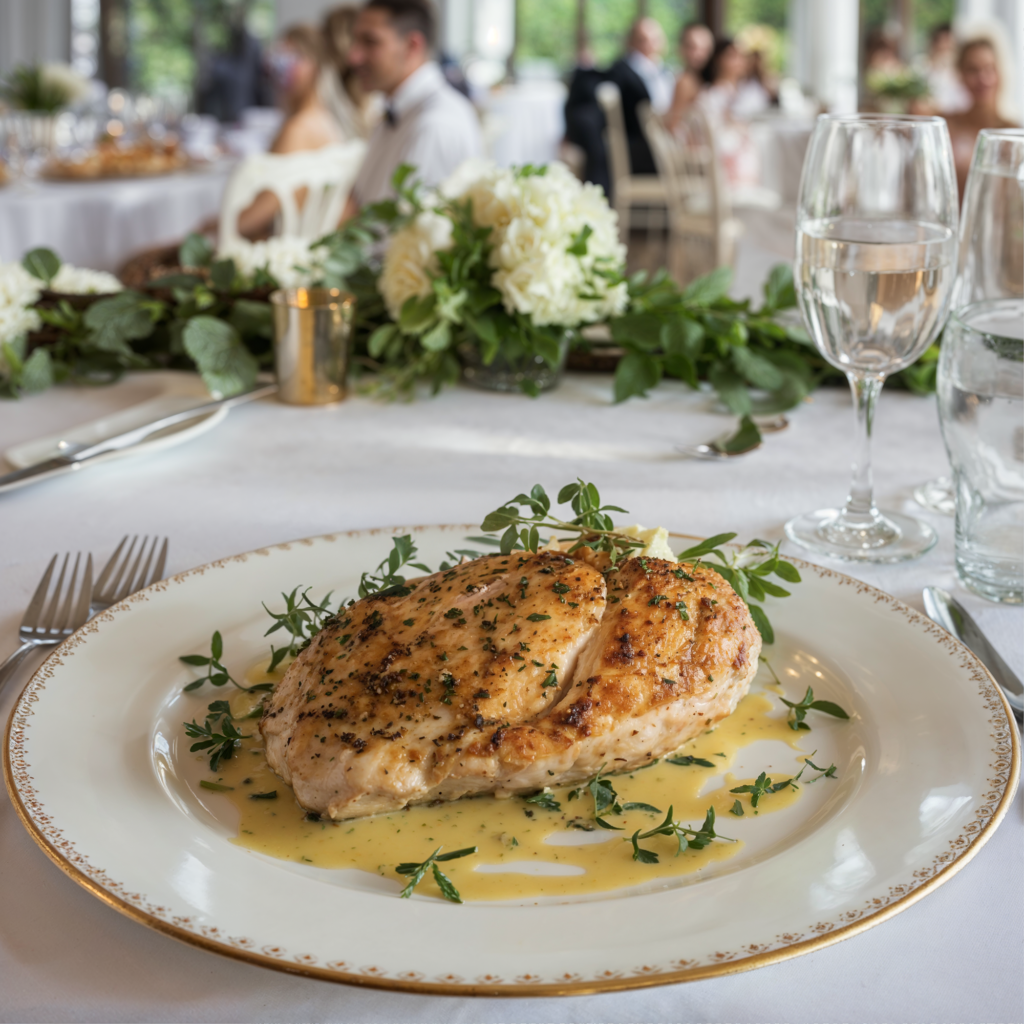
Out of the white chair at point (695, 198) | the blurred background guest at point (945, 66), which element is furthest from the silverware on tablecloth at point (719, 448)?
the blurred background guest at point (945, 66)

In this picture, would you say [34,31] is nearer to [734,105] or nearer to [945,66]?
[734,105]

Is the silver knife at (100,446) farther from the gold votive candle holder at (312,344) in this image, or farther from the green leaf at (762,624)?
the green leaf at (762,624)

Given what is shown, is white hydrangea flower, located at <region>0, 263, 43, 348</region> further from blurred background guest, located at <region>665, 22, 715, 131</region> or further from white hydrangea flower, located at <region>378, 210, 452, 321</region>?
blurred background guest, located at <region>665, 22, 715, 131</region>

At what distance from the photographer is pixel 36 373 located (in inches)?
73.5

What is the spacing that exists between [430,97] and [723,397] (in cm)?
373

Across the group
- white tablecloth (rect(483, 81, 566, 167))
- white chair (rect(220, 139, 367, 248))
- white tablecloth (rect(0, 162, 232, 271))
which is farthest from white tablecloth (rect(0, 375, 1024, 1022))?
white tablecloth (rect(483, 81, 566, 167))

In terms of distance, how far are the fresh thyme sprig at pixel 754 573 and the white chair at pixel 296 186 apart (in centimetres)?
352

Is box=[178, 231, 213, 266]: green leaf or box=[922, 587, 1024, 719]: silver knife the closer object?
box=[922, 587, 1024, 719]: silver knife

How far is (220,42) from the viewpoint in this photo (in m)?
16.5

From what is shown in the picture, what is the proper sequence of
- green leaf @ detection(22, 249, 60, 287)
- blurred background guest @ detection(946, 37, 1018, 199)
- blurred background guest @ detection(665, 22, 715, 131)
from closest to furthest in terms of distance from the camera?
1. green leaf @ detection(22, 249, 60, 287)
2. blurred background guest @ detection(946, 37, 1018, 199)
3. blurred background guest @ detection(665, 22, 715, 131)

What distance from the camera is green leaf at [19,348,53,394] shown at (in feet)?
6.11

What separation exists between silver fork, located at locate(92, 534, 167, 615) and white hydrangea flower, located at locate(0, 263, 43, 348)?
0.83 metres

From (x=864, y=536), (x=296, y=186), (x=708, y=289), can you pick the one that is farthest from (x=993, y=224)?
(x=296, y=186)

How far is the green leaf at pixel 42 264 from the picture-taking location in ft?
6.51
